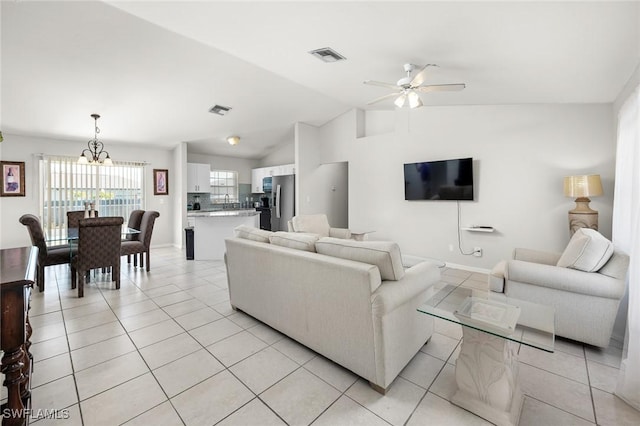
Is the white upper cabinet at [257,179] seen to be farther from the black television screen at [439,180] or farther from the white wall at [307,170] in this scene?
the black television screen at [439,180]

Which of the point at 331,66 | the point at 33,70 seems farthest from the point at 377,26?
the point at 33,70

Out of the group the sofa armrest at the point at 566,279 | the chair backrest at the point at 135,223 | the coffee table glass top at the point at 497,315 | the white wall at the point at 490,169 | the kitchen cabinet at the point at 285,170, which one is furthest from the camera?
the kitchen cabinet at the point at 285,170

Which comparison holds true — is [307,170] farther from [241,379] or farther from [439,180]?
[241,379]

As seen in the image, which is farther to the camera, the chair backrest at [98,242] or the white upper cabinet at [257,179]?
the white upper cabinet at [257,179]

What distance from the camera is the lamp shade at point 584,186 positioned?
3309mm

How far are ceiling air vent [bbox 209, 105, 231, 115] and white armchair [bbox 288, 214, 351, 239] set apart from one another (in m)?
2.35

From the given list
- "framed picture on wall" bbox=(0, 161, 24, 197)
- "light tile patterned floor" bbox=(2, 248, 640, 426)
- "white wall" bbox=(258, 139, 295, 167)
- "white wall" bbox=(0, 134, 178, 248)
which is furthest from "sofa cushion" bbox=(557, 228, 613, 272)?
"framed picture on wall" bbox=(0, 161, 24, 197)

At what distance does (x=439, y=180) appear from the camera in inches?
191

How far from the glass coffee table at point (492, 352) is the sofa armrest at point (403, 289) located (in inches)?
6.0

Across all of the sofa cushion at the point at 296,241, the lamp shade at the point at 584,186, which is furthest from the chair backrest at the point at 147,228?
the lamp shade at the point at 584,186

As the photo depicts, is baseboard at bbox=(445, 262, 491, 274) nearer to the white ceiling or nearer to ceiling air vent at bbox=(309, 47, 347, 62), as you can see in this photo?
the white ceiling

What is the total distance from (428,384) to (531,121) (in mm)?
4072

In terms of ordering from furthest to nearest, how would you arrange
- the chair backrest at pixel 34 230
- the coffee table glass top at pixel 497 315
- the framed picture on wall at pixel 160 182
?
the framed picture on wall at pixel 160 182
the chair backrest at pixel 34 230
the coffee table glass top at pixel 497 315

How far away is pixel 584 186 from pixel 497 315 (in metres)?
2.87
